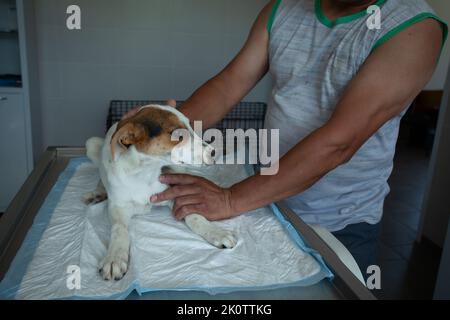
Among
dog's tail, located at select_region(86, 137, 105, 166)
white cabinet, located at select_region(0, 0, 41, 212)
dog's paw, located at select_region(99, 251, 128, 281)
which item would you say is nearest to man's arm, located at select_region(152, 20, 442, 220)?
dog's paw, located at select_region(99, 251, 128, 281)

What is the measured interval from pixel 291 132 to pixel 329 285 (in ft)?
1.63

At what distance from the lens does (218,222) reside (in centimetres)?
98

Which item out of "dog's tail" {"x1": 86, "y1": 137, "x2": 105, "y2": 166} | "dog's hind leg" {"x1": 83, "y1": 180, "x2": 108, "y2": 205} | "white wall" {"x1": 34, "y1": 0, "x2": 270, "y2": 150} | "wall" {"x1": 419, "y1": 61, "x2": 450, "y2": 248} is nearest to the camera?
→ "dog's hind leg" {"x1": 83, "y1": 180, "x2": 108, "y2": 205}

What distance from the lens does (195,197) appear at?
1.01 meters

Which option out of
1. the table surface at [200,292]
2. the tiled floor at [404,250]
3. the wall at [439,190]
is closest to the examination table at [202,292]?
the table surface at [200,292]

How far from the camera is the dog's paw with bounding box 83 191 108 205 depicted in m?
1.07

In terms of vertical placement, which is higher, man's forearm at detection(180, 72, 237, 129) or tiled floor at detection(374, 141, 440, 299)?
man's forearm at detection(180, 72, 237, 129)

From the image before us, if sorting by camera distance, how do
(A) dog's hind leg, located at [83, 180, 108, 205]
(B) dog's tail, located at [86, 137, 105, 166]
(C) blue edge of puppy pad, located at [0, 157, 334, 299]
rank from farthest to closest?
(B) dog's tail, located at [86, 137, 105, 166] < (A) dog's hind leg, located at [83, 180, 108, 205] < (C) blue edge of puppy pad, located at [0, 157, 334, 299]

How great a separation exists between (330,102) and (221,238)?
0.46 meters

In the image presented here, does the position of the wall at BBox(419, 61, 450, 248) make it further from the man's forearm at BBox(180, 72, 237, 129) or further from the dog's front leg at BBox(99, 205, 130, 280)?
the dog's front leg at BBox(99, 205, 130, 280)

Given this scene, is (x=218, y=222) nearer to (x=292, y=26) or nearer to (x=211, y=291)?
(x=211, y=291)

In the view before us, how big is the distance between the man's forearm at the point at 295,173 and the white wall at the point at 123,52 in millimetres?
1958

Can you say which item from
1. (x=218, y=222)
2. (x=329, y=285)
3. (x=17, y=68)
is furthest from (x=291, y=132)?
(x=17, y=68)

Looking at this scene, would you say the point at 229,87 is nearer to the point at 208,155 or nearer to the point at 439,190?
the point at 208,155
